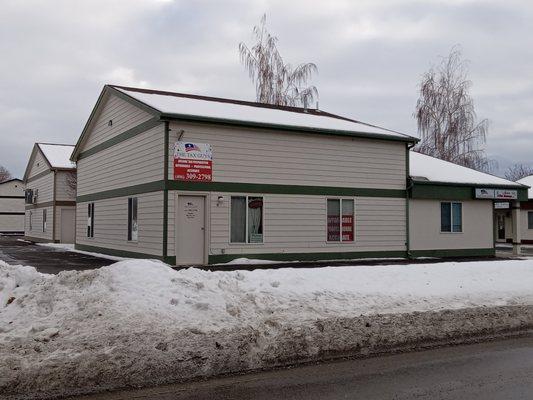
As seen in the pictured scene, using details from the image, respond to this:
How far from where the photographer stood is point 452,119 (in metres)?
39.5

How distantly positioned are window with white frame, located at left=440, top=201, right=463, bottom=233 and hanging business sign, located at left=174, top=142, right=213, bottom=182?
997 centimetres

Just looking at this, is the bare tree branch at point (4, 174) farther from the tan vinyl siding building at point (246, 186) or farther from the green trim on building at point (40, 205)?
the tan vinyl siding building at point (246, 186)

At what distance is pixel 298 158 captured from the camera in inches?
738

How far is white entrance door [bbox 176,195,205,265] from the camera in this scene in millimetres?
16652

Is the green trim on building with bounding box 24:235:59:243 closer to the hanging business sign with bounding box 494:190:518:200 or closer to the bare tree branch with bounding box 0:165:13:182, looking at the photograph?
the hanging business sign with bounding box 494:190:518:200

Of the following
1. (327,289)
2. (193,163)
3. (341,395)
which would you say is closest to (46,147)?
(193,163)

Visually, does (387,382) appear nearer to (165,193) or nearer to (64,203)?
(165,193)

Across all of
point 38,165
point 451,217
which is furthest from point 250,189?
point 38,165

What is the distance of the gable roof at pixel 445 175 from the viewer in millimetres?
21812

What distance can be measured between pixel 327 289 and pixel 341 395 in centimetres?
285

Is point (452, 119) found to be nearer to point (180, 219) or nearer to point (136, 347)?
point (180, 219)

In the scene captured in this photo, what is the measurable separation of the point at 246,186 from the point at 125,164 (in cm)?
516

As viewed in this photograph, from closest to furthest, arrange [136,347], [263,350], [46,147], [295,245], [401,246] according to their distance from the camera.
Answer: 1. [136,347]
2. [263,350]
3. [295,245]
4. [401,246]
5. [46,147]

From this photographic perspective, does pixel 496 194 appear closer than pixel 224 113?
No
